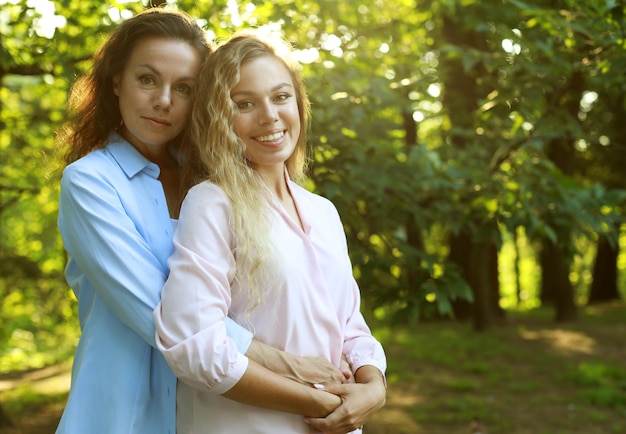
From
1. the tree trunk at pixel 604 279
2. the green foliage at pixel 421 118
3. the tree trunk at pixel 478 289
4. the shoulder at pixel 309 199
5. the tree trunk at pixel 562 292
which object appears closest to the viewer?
the shoulder at pixel 309 199

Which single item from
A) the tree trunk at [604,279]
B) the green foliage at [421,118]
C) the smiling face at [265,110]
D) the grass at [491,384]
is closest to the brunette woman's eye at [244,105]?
the smiling face at [265,110]

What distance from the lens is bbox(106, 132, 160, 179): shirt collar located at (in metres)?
1.99

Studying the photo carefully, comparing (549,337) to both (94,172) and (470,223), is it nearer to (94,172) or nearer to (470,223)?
(470,223)

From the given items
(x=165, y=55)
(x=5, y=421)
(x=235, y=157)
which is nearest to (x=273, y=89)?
(x=235, y=157)

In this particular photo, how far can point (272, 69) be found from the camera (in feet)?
6.63

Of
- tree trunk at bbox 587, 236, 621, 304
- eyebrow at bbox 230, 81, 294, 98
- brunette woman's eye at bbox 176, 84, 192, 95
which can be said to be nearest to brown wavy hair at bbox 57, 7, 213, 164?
brunette woman's eye at bbox 176, 84, 192, 95

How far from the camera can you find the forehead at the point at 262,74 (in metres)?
1.99

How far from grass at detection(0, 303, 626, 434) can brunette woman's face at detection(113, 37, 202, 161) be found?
113 inches

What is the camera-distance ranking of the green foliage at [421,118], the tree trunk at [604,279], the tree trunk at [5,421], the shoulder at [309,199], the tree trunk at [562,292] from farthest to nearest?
the tree trunk at [604,279], the tree trunk at [562,292], the tree trunk at [5,421], the green foliage at [421,118], the shoulder at [309,199]

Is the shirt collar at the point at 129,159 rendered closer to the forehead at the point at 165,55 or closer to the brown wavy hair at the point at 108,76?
the brown wavy hair at the point at 108,76

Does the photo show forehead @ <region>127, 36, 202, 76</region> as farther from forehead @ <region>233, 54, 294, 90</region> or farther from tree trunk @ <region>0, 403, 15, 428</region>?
tree trunk @ <region>0, 403, 15, 428</region>

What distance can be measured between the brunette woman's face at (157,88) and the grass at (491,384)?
288 centimetres

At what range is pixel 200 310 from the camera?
170 cm

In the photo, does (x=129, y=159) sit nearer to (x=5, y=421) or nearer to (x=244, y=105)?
(x=244, y=105)
